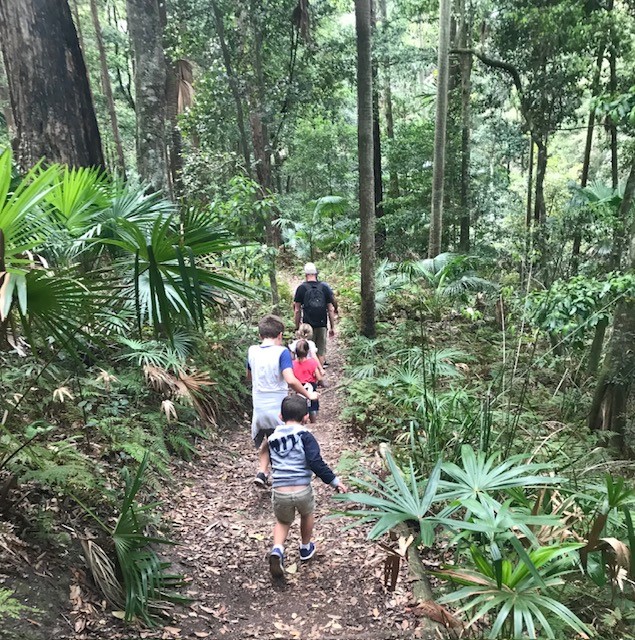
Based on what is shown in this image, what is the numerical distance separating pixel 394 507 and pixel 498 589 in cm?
71

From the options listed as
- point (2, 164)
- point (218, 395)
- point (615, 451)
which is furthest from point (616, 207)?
point (2, 164)

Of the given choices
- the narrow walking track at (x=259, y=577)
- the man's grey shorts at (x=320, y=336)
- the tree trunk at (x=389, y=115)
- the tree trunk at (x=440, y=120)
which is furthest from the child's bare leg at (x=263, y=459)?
the tree trunk at (x=389, y=115)

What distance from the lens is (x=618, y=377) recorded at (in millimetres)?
6645

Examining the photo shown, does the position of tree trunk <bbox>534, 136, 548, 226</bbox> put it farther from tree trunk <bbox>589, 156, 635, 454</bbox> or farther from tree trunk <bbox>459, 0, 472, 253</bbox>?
tree trunk <bbox>589, 156, 635, 454</bbox>

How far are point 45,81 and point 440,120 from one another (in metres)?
8.84

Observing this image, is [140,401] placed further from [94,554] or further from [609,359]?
[609,359]

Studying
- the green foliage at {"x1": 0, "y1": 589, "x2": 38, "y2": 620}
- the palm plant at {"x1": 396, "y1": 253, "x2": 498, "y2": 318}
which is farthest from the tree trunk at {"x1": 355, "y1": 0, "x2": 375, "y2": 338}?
the green foliage at {"x1": 0, "y1": 589, "x2": 38, "y2": 620}

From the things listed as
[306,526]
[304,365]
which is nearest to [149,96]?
[304,365]

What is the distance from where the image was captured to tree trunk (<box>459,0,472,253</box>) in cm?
1479

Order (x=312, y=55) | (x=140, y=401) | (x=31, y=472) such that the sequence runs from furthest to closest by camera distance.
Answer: (x=312, y=55) → (x=140, y=401) → (x=31, y=472)

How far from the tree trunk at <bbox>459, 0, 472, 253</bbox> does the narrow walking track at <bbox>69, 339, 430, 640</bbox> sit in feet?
39.7

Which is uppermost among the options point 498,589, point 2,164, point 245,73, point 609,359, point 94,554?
point 245,73

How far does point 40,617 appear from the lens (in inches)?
108

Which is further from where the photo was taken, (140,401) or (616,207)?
(616,207)
